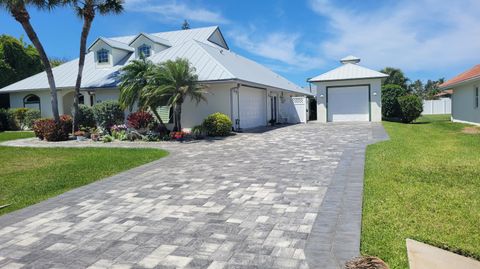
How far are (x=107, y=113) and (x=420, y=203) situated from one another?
1551cm

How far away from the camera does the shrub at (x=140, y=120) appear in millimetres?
16625

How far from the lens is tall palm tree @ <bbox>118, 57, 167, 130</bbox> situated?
52.7 feet

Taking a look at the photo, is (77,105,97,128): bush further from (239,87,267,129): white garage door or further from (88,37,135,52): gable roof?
(239,87,267,129): white garage door

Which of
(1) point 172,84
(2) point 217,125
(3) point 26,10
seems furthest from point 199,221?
(3) point 26,10

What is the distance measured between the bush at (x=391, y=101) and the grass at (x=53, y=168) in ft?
61.4

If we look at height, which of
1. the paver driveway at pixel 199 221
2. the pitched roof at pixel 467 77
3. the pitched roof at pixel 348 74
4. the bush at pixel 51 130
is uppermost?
the pitched roof at pixel 348 74

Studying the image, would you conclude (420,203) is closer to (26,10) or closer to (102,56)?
(26,10)

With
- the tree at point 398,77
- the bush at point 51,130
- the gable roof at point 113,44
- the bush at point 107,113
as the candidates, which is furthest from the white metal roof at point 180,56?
the tree at point 398,77

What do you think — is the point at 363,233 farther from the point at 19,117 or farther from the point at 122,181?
the point at 19,117

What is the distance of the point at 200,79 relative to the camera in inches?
695

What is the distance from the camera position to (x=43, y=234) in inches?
190

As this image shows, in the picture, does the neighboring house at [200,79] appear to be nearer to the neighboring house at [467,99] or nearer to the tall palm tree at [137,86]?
the tall palm tree at [137,86]

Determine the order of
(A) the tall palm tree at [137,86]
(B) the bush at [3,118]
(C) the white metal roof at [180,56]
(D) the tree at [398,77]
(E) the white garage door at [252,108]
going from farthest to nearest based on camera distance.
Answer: (D) the tree at [398,77], (B) the bush at [3,118], (E) the white garage door at [252,108], (C) the white metal roof at [180,56], (A) the tall palm tree at [137,86]

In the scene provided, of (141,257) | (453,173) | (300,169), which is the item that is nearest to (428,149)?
(453,173)
